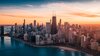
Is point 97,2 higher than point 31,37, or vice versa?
point 97,2

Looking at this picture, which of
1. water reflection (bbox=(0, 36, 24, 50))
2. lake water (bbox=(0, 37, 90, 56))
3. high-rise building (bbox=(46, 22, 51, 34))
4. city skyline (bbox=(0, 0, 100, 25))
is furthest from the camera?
water reflection (bbox=(0, 36, 24, 50))

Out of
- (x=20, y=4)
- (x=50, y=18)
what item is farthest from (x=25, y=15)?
(x=50, y=18)

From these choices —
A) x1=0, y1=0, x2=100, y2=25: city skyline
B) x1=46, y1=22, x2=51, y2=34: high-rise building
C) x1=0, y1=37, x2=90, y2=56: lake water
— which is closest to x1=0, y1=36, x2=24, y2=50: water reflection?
x1=0, y1=37, x2=90, y2=56: lake water

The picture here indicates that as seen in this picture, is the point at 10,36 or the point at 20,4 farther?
the point at 10,36

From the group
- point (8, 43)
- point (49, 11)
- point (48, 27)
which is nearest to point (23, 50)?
point (8, 43)

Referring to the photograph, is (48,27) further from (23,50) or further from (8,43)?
(8,43)

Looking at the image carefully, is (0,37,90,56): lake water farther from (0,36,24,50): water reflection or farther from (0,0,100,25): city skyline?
(0,0,100,25): city skyline

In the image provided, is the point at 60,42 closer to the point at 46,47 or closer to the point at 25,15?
the point at 46,47

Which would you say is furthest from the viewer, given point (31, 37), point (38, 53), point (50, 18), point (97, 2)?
point (31, 37)
